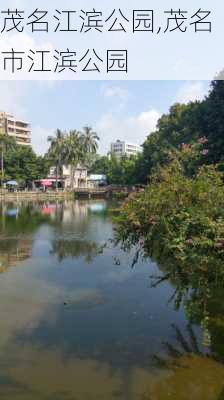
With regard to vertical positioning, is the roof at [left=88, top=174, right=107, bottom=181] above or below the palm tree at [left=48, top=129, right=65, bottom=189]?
below

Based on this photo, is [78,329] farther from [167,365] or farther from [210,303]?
[210,303]

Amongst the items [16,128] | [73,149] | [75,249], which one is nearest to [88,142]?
[73,149]

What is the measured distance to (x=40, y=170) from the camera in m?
73.4

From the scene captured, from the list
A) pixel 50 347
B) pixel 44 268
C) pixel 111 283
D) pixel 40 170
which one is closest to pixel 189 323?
pixel 50 347

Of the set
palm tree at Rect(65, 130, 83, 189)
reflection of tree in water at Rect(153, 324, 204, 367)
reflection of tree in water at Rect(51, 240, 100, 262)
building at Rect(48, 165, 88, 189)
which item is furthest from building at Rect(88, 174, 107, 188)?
reflection of tree in water at Rect(153, 324, 204, 367)

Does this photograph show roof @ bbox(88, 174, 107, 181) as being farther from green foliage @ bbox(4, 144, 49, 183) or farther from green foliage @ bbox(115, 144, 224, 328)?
green foliage @ bbox(115, 144, 224, 328)

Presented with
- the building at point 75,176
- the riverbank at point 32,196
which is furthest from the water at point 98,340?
the building at point 75,176

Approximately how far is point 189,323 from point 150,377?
239 centimetres

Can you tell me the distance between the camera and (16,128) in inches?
4380

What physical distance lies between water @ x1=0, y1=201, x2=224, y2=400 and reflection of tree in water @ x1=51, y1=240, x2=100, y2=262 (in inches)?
112

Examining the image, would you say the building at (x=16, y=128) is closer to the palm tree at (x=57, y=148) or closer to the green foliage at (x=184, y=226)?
the palm tree at (x=57, y=148)

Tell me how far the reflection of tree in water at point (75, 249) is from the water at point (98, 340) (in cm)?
283

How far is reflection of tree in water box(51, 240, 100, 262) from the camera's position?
57.2ft

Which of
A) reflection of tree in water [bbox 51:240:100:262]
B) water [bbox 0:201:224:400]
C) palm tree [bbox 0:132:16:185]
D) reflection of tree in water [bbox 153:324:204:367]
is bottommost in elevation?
reflection of tree in water [bbox 51:240:100:262]
